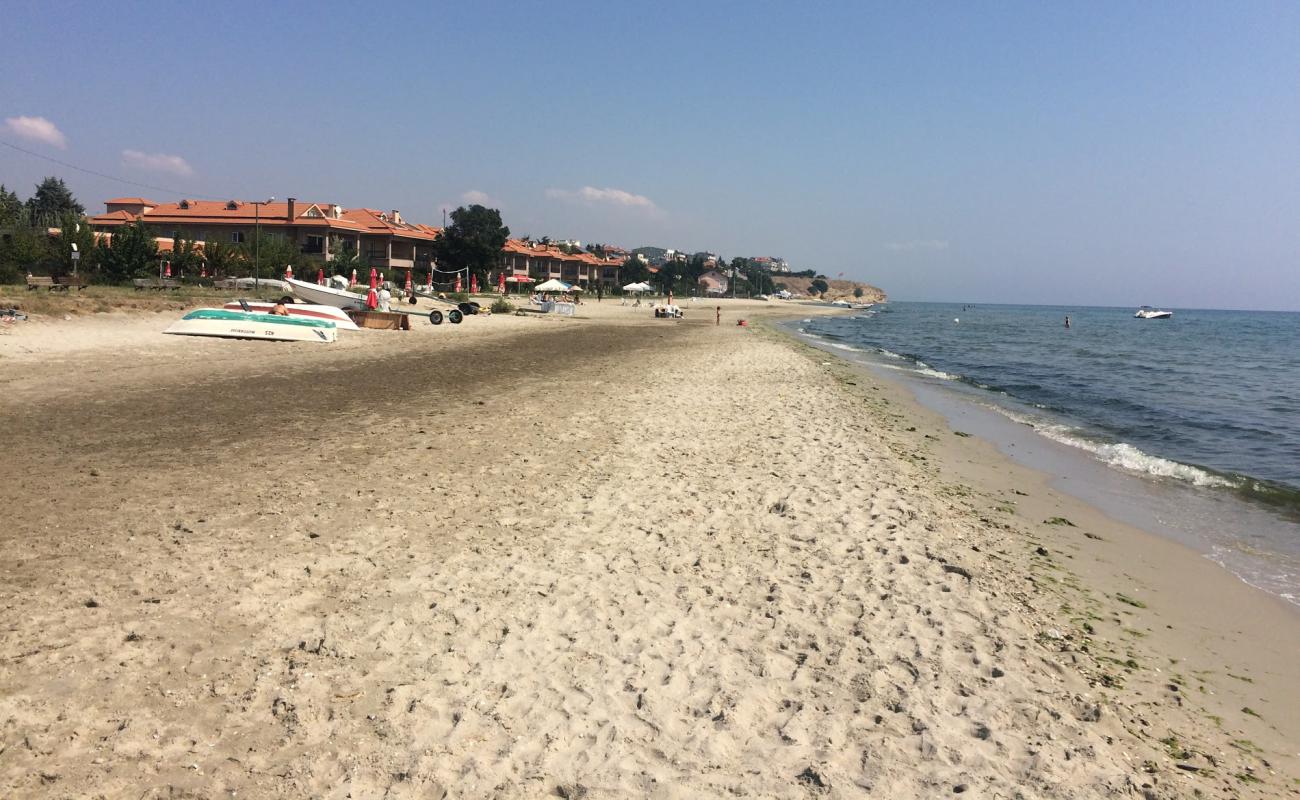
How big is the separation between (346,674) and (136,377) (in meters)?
12.0

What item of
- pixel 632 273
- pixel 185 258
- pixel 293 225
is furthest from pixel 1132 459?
pixel 632 273

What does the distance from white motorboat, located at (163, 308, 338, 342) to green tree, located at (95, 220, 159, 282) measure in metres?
22.8

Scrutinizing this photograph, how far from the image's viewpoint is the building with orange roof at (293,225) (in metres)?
62.1

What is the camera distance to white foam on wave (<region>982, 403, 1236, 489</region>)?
1046 centimetres

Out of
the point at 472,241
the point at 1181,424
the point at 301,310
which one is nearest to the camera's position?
the point at 1181,424

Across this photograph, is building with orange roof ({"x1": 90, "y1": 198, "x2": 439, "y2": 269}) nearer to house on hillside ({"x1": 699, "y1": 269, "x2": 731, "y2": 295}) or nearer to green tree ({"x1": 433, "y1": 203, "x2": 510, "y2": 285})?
green tree ({"x1": 433, "y1": 203, "x2": 510, "y2": 285})

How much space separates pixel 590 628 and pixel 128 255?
43.0m

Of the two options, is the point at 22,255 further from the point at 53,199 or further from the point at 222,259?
the point at 53,199

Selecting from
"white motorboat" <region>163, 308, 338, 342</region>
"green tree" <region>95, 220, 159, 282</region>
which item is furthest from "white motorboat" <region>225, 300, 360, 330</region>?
"green tree" <region>95, 220, 159, 282</region>

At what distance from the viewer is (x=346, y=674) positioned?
3.78 m

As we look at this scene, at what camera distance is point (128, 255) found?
37.3 m

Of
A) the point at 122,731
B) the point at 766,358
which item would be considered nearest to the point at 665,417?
the point at 122,731

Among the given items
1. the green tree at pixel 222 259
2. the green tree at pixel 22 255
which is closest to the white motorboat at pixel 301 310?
the green tree at pixel 22 255

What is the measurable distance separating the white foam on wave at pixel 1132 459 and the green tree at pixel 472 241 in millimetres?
65614
